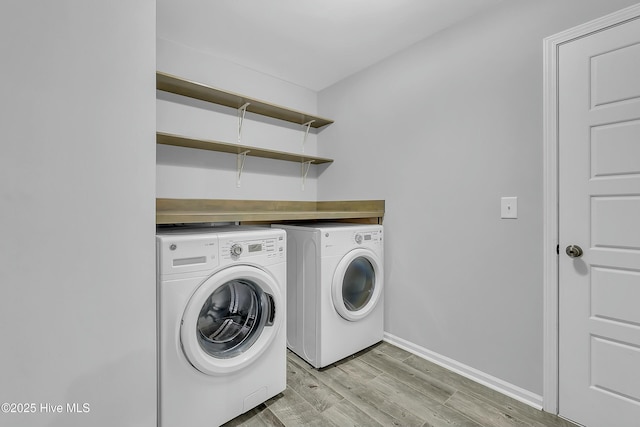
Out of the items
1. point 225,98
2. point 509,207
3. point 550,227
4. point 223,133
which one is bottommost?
point 550,227

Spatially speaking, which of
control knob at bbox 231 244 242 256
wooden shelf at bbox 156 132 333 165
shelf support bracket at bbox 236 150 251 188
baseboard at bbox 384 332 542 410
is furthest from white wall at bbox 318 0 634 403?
control knob at bbox 231 244 242 256

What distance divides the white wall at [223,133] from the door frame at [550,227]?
182 centimetres

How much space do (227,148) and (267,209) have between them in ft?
1.99

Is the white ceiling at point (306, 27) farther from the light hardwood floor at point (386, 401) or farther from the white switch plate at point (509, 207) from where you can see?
the light hardwood floor at point (386, 401)

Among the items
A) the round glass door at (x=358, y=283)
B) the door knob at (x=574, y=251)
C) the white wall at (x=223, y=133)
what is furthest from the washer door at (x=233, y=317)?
the door knob at (x=574, y=251)

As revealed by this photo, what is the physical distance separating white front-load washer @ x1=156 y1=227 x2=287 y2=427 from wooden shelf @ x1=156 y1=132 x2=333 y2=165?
2.68 ft

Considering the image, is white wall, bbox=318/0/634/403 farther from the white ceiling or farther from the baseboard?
the white ceiling

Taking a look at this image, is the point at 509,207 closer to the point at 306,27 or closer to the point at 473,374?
the point at 473,374

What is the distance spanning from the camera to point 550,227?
1471 millimetres

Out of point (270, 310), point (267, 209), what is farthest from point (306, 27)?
point (270, 310)

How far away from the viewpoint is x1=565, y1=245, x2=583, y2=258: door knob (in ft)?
4.56

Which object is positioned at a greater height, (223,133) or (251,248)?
(223,133)

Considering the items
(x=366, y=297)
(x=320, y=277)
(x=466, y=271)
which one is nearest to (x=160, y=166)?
(x=320, y=277)

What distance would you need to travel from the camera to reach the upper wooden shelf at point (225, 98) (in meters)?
1.92
